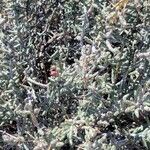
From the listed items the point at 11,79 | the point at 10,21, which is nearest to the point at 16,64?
the point at 11,79

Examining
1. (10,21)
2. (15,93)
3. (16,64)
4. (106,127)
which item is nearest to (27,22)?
(10,21)

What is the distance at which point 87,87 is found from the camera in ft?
5.56

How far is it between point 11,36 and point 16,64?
18 cm

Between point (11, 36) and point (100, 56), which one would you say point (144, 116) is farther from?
point (11, 36)

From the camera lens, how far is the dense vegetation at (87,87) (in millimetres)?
1672

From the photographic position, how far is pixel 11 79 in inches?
71.5

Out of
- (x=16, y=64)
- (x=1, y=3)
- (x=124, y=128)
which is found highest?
(x=1, y=3)

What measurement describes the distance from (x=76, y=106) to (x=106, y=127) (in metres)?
0.17

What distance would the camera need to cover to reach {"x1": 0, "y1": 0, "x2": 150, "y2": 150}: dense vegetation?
1672mm

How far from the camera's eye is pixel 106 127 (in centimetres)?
184

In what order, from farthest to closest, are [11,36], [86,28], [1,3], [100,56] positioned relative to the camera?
[1,3]
[11,36]
[86,28]
[100,56]

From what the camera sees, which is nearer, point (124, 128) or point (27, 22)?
point (124, 128)

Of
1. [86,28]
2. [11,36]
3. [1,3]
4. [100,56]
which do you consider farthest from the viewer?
[1,3]

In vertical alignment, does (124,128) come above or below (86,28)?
below
